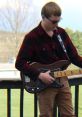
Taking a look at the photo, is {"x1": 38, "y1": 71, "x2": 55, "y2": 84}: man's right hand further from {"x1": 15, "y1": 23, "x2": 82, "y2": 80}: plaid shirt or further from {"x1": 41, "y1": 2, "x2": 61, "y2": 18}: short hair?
{"x1": 41, "y1": 2, "x2": 61, "y2": 18}: short hair

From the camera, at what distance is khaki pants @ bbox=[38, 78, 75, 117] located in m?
2.46

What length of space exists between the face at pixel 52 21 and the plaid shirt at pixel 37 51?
0.19 feet

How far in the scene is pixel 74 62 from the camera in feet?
8.48

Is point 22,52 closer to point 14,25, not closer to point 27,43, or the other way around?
point 27,43

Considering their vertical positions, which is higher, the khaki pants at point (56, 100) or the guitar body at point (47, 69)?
the guitar body at point (47, 69)

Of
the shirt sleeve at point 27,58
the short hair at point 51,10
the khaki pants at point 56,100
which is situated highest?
the short hair at point 51,10

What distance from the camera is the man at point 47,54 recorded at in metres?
2.42

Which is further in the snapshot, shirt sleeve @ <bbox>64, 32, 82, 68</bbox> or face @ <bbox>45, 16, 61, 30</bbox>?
shirt sleeve @ <bbox>64, 32, 82, 68</bbox>

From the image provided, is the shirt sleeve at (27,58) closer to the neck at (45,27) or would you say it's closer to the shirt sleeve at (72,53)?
the neck at (45,27)

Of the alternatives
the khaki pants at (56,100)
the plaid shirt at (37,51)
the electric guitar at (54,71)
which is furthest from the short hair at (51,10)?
the khaki pants at (56,100)

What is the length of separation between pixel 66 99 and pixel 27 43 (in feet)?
1.43

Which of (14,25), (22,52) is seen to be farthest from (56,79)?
(14,25)

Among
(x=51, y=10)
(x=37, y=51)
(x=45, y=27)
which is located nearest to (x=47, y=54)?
(x=37, y=51)

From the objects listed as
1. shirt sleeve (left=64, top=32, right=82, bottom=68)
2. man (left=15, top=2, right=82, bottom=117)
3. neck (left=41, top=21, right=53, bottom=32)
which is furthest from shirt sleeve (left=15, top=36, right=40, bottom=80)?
shirt sleeve (left=64, top=32, right=82, bottom=68)
